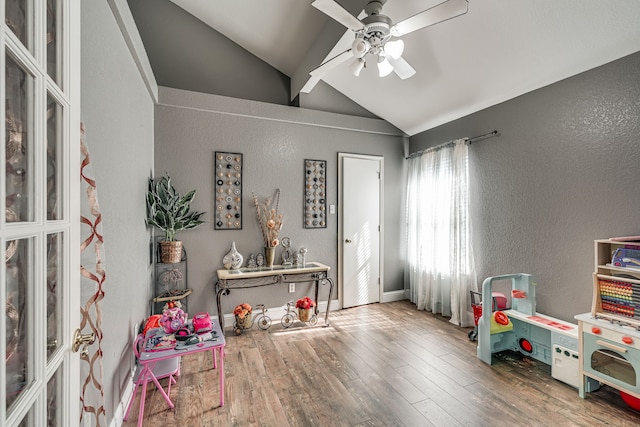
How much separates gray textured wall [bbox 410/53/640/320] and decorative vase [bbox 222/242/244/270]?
276 centimetres

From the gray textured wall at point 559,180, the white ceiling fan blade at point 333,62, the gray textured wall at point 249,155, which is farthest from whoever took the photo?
the gray textured wall at point 249,155

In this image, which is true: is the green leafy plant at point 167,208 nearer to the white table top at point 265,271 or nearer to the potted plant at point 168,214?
the potted plant at point 168,214

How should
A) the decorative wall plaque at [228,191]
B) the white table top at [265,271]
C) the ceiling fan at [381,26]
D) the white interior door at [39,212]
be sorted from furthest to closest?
the decorative wall plaque at [228,191] < the white table top at [265,271] < the ceiling fan at [381,26] < the white interior door at [39,212]

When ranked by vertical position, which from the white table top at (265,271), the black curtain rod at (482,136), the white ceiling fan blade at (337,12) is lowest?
the white table top at (265,271)

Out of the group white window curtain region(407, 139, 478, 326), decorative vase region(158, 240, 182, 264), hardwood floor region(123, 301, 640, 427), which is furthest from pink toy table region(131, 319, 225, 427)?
white window curtain region(407, 139, 478, 326)

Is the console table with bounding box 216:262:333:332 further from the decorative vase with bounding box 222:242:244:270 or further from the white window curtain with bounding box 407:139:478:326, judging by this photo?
the white window curtain with bounding box 407:139:478:326

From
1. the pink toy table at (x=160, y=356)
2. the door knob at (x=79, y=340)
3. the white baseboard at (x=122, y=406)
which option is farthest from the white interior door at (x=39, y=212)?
the white baseboard at (x=122, y=406)

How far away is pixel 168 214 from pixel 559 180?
3678 millimetres

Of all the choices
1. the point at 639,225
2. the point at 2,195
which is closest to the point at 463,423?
the point at 639,225

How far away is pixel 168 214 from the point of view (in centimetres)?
286

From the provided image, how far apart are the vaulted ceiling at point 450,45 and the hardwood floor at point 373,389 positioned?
2.57m

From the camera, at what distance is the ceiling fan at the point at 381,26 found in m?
1.78

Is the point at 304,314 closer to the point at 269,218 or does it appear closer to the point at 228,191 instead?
the point at 269,218

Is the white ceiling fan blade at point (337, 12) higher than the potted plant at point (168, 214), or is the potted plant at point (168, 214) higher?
the white ceiling fan blade at point (337, 12)
